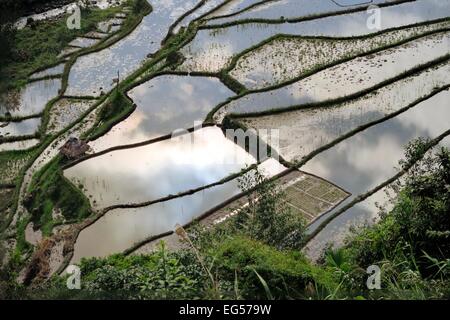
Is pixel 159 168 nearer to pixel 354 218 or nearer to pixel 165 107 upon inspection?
pixel 165 107

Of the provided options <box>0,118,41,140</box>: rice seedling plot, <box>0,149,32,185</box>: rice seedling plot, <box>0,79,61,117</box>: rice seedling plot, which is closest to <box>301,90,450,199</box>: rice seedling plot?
<box>0,149,32,185</box>: rice seedling plot

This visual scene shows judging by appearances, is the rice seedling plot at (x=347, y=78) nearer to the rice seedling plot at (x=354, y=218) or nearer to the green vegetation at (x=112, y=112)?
the green vegetation at (x=112, y=112)

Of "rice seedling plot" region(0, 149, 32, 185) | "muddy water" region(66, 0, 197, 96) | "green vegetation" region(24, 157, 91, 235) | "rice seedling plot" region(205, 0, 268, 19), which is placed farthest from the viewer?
"rice seedling plot" region(205, 0, 268, 19)

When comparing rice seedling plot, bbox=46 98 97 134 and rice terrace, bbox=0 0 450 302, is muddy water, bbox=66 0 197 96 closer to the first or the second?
rice terrace, bbox=0 0 450 302

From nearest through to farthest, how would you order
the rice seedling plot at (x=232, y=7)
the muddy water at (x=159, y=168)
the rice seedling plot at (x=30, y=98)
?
the muddy water at (x=159, y=168)
the rice seedling plot at (x=30, y=98)
the rice seedling plot at (x=232, y=7)

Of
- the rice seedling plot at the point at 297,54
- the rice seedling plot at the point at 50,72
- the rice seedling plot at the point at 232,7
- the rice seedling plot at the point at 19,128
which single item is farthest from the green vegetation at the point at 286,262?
the rice seedling plot at the point at 232,7

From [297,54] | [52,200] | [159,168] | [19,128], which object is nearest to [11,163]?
[19,128]

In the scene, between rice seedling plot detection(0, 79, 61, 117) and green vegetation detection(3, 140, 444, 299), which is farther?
rice seedling plot detection(0, 79, 61, 117)
